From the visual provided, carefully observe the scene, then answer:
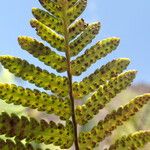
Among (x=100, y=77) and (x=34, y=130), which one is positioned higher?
(x=100, y=77)

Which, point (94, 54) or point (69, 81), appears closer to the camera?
point (69, 81)

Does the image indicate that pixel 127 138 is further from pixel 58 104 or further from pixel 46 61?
pixel 46 61

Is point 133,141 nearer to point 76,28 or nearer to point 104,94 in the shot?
point 104,94

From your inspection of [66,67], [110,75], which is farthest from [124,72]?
[66,67]

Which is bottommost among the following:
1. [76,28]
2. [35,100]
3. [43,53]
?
[35,100]

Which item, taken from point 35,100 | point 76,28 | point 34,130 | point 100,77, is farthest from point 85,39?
point 34,130

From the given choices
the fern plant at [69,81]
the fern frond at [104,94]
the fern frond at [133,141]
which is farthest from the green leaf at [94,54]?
the fern frond at [133,141]

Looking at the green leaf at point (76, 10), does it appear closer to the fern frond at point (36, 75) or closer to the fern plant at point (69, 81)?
the fern plant at point (69, 81)
